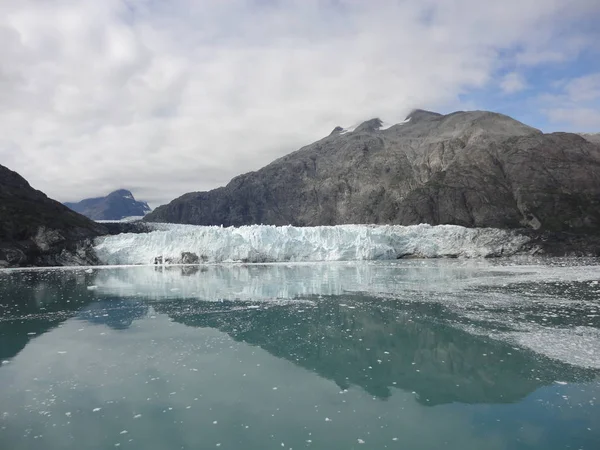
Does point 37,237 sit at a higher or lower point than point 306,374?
higher

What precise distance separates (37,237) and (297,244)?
24823 millimetres

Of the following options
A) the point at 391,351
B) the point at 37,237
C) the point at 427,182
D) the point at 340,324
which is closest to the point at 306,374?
the point at 391,351

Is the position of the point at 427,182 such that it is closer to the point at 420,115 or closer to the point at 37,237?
the point at 37,237

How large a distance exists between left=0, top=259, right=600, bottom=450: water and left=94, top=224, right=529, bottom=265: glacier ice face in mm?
23617

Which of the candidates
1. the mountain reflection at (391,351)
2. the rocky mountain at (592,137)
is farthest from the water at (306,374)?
the rocky mountain at (592,137)

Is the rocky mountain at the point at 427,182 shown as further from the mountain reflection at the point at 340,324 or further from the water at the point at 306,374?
the water at the point at 306,374

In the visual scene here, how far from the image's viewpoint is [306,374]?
879 centimetres

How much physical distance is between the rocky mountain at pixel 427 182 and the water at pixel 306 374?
5660cm

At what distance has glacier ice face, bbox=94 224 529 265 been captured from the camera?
4069cm

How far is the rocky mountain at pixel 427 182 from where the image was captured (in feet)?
242

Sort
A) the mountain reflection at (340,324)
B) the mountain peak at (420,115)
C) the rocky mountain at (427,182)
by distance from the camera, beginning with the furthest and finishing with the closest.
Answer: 1. the mountain peak at (420,115)
2. the rocky mountain at (427,182)
3. the mountain reflection at (340,324)

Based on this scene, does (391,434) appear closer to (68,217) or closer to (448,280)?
(448,280)

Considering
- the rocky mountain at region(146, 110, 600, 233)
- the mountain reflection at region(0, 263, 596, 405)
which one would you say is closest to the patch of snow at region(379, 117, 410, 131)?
the rocky mountain at region(146, 110, 600, 233)

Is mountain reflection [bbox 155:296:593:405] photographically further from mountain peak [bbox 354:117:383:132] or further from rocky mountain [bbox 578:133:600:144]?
mountain peak [bbox 354:117:383:132]
